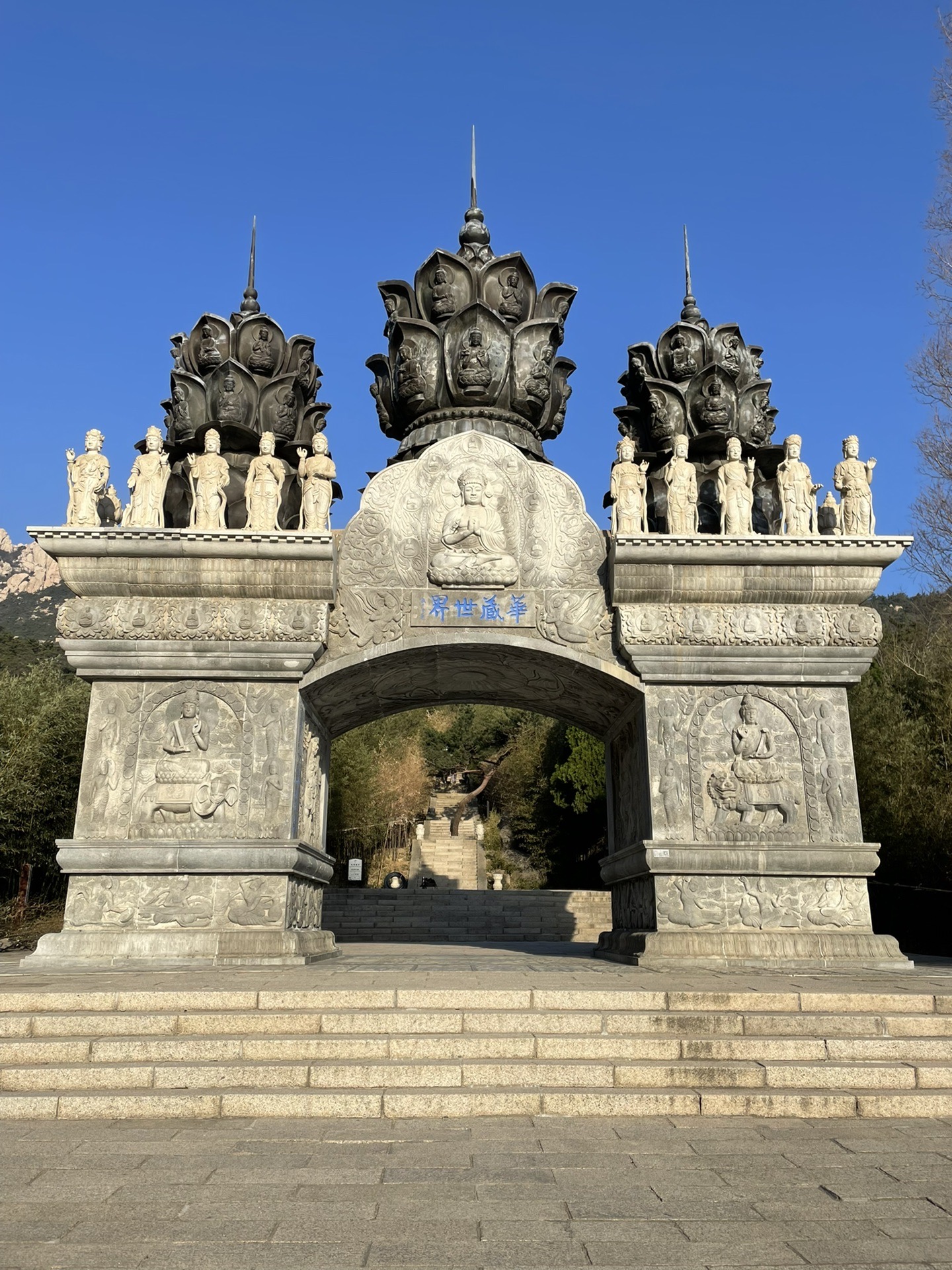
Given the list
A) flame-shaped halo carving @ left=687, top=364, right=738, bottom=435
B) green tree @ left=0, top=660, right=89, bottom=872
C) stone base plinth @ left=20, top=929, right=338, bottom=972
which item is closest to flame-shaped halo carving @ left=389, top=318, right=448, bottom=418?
flame-shaped halo carving @ left=687, top=364, right=738, bottom=435

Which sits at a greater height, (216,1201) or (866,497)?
(866,497)

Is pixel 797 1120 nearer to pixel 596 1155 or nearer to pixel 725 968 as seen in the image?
pixel 596 1155

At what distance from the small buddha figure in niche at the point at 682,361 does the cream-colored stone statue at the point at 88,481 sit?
803 centimetres

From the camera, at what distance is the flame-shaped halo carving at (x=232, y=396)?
13.1m

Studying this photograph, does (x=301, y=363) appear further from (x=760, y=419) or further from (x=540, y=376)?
(x=760, y=419)

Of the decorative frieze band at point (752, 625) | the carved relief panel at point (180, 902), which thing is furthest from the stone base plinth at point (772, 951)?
the carved relief panel at point (180, 902)

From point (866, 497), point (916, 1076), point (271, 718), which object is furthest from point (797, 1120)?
point (866, 497)

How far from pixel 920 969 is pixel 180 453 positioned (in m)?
11.2

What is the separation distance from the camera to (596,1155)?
4.14m

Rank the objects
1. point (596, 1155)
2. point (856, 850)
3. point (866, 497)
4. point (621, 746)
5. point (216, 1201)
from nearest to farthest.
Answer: point (216, 1201) → point (596, 1155) → point (856, 850) → point (866, 497) → point (621, 746)

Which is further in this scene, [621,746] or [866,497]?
[621,746]

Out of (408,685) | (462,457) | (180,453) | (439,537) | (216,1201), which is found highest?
(180,453)

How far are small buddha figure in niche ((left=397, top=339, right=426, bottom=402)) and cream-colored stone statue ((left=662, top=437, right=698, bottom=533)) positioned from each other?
4.10m

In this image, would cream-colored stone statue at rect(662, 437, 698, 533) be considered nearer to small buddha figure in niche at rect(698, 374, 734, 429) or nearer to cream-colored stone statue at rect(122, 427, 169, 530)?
small buddha figure in niche at rect(698, 374, 734, 429)
